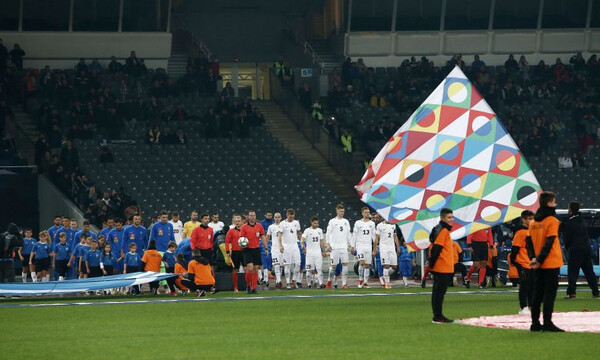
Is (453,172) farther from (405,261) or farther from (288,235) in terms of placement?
(405,261)

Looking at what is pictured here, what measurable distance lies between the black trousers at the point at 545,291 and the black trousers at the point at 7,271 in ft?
61.3

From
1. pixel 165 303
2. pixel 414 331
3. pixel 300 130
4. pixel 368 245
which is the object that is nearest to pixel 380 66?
pixel 300 130

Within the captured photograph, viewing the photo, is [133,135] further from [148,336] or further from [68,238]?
[148,336]

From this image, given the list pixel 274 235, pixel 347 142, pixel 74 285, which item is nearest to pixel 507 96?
pixel 347 142

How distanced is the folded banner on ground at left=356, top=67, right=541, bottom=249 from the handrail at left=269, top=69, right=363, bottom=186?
63.9 ft

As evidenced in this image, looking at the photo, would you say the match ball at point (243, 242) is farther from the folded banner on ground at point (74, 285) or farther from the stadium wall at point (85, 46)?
the stadium wall at point (85, 46)

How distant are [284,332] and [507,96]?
33153 millimetres

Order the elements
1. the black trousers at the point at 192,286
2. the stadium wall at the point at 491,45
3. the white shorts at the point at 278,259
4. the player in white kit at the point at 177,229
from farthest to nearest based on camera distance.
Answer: the stadium wall at the point at 491,45 → the player in white kit at the point at 177,229 → the white shorts at the point at 278,259 → the black trousers at the point at 192,286

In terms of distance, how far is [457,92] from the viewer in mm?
25359

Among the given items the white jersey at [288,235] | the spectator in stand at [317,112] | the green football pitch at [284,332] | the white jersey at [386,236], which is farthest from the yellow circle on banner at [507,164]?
the spectator in stand at [317,112]

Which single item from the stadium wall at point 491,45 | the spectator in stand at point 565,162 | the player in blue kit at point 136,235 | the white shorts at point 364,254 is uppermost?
the stadium wall at point 491,45

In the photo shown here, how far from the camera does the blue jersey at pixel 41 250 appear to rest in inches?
1268

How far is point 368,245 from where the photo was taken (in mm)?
31531

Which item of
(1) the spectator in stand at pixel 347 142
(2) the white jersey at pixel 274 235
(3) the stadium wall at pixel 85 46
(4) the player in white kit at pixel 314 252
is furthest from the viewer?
(3) the stadium wall at pixel 85 46
